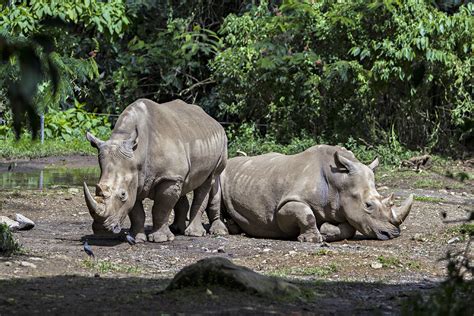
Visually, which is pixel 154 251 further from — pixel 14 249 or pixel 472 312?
pixel 472 312

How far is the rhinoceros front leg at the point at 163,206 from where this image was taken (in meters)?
11.4

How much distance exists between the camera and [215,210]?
1262cm

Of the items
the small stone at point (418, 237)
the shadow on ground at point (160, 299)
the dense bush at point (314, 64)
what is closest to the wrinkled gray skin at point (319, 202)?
the small stone at point (418, 237)

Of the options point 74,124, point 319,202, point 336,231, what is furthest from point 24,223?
point 74,124

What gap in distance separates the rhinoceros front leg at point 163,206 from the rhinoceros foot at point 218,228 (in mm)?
1000

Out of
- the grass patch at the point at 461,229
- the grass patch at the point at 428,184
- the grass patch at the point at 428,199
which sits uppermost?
the grass patch at the point at 461,229

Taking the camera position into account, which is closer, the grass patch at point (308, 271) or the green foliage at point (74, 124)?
the grass patch at point (308, 271)

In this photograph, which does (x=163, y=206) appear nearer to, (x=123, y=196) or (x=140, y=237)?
(x=140, y=237)

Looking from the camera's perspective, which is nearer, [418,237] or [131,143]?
[131,143]

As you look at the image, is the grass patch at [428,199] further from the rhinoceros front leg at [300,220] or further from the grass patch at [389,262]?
the grass patch at [389,262]

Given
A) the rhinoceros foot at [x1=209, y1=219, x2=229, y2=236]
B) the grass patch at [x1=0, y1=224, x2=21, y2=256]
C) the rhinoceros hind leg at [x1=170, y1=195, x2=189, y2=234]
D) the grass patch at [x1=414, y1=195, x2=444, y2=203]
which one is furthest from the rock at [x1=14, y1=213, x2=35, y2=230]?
the grass patch at [x1=414, y1=195, x2=444, y2=203]

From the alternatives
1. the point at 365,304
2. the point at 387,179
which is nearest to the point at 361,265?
the point at 365,304

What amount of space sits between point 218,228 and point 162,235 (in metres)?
1.21

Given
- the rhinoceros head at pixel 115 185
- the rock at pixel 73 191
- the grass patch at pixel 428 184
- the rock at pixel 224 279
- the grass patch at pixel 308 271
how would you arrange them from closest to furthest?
the rock at pixel 224 279 < the grass patch at pixel 308 271 < the rhinoceros head at pixel 115 185 < the rock at pixel 73 191 < the grass patch at pixel 428 184
